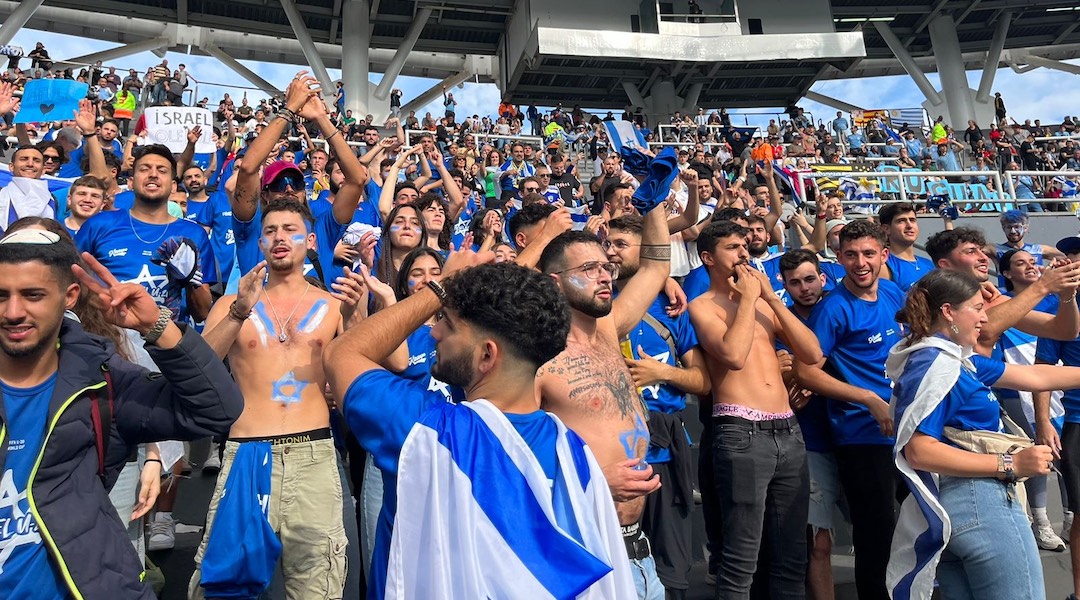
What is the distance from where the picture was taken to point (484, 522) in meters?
1.82

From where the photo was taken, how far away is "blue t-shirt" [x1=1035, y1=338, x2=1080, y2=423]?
4703mm

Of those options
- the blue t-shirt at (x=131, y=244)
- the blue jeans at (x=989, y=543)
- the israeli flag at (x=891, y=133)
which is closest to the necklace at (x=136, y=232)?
the blue t-shirt at (x=131, y=244)

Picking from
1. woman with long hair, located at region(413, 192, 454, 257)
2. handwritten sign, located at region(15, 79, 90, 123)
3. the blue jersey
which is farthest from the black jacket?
handwritten sign, located at region(15, 79, 90, 123)

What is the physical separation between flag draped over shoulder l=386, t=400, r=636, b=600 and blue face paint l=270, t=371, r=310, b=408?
5.33 ft

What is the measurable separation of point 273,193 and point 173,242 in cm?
118

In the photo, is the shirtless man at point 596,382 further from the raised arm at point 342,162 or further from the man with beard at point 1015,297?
the raised arm at point 342,162

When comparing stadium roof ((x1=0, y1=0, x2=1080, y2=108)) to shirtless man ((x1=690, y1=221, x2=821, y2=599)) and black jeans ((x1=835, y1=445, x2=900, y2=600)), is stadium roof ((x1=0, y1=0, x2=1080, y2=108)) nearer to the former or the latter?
shirtless man ((x1=690, y1=221, x2=821, y2=599))

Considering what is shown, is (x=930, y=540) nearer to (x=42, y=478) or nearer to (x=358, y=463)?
(x=358, y=463)

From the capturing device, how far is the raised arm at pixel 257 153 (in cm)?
477

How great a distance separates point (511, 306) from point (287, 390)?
1710 mm

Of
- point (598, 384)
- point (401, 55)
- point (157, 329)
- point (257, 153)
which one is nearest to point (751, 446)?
point (598, 384)

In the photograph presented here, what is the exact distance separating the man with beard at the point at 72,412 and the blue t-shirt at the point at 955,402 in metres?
2.64

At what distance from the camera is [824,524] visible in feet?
13.9

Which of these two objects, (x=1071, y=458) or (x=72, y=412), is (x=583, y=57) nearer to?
(x=1071, y=458)
